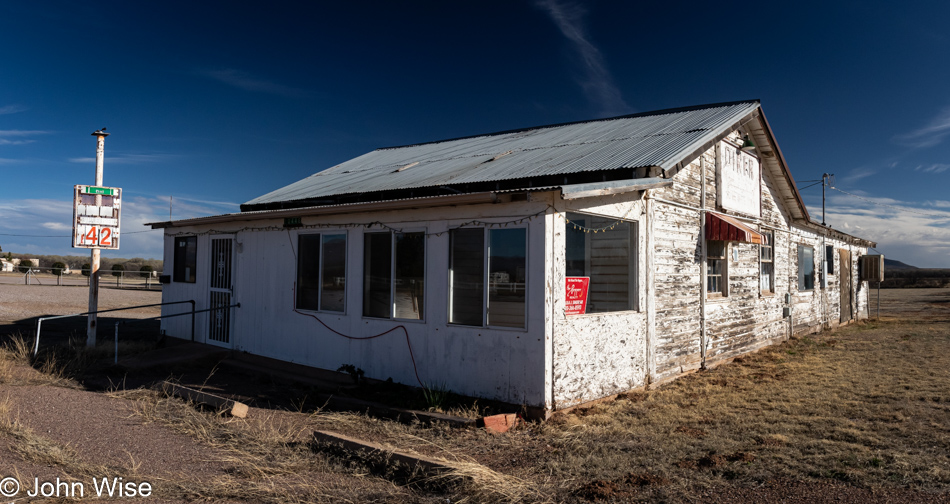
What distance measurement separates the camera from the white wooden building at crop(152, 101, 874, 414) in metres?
6.90

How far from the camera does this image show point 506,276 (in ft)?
23.0

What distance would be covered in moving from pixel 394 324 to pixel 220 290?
479 cm

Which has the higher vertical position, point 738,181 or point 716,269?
point 738,181

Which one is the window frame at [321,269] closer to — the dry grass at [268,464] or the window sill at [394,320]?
the window sill at [394,320]

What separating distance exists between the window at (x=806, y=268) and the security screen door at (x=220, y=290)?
13.2 meters

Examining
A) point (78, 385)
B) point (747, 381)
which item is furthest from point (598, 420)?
point (78, 385)

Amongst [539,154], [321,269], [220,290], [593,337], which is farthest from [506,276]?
[220,290]

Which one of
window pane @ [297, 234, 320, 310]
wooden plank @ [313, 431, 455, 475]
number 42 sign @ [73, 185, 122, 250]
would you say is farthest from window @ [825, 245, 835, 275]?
number 42 sign @ [73, 185, 122, 250]

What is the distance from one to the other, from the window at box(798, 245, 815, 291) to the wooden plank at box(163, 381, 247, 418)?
1346cm

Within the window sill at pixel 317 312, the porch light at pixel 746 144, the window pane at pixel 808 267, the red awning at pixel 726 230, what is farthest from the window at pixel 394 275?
the window pane at pixel 808 267

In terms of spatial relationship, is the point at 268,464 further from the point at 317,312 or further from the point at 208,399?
the point at 317,312

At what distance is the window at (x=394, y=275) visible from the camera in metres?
7.85

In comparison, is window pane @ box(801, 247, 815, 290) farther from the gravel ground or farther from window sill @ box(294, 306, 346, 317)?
the gravel ground

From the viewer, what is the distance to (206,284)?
37.7 feet
